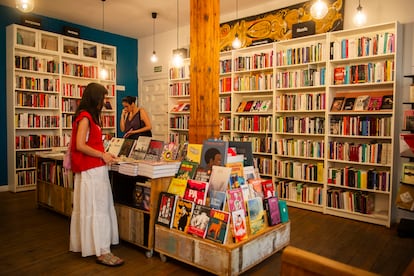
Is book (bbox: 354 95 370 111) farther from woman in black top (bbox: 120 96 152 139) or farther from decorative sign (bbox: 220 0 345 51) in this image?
woman in black top (bbox: 120 96 152 139)

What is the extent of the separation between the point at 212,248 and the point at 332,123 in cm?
272

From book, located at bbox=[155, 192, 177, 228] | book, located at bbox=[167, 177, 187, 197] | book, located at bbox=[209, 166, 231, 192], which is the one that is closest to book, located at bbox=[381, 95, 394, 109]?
book, located at bbox=[209, 166, 231, 192]

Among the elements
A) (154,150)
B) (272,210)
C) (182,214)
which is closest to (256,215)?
(272,210)

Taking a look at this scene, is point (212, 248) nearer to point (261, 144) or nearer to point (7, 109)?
point (261, 144)

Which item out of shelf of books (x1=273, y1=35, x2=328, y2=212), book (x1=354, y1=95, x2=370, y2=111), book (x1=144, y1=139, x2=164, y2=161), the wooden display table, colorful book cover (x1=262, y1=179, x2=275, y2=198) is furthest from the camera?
shelf of books (x1=273, y1=35, x2=328, y2=212)

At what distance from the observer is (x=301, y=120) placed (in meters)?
4.48

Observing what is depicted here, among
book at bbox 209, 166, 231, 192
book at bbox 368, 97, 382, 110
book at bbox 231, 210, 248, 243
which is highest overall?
book at bbox 368, 97, 382, 110

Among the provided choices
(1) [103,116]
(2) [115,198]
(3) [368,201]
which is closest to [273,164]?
(3) [368,201]

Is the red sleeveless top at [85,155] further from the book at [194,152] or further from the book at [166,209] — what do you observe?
the book at [194,152]

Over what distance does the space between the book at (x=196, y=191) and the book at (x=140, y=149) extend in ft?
2.26

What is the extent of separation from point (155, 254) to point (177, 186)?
67 cm

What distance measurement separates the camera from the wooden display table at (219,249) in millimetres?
2246

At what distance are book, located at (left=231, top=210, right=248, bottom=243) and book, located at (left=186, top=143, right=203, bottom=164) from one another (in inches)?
24.3

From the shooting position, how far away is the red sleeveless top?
8.23 ft
